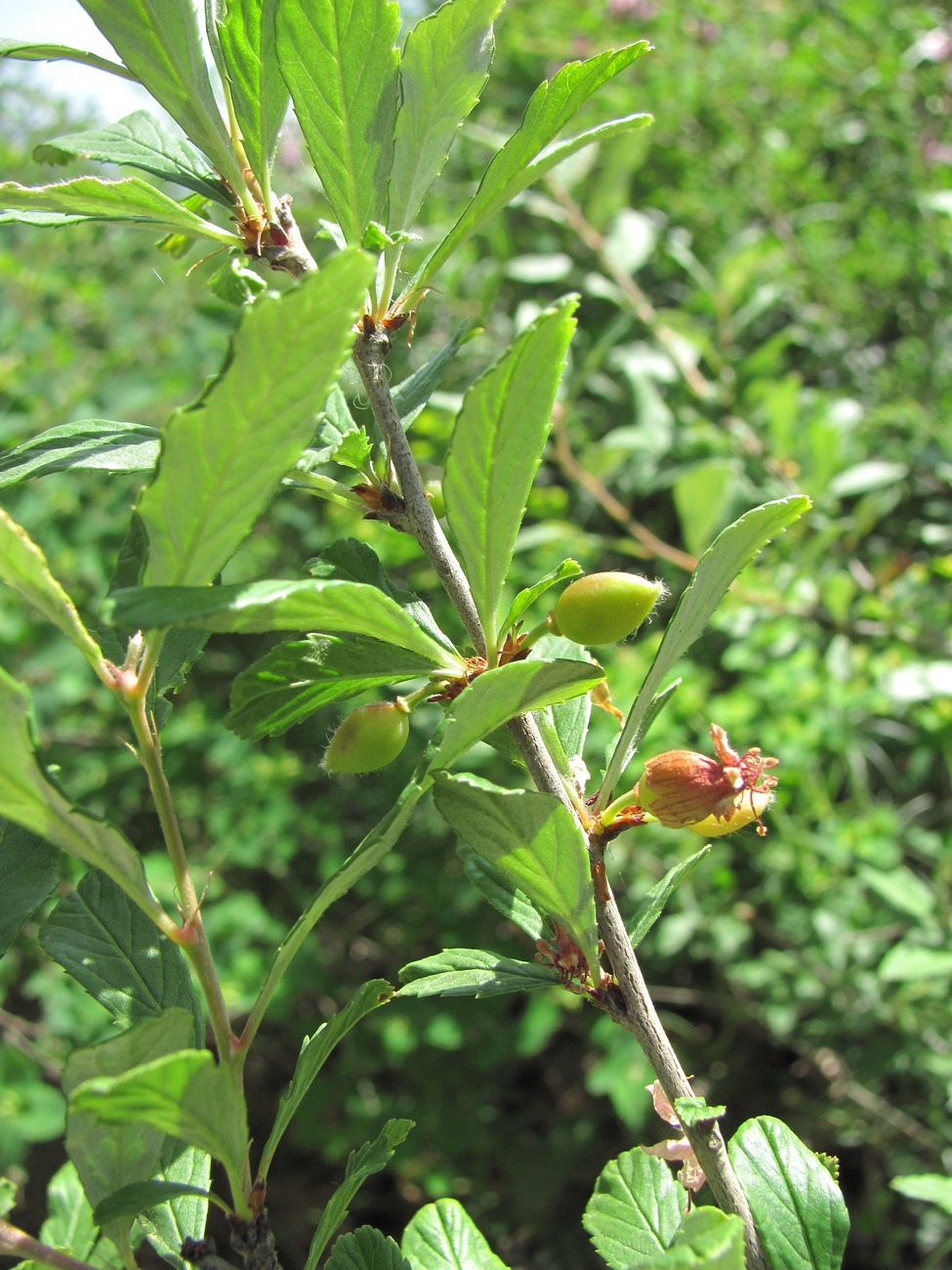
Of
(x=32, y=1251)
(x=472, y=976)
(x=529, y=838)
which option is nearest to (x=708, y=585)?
(x=529, y=838)

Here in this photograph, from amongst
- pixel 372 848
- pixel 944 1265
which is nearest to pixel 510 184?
pixel 372 848

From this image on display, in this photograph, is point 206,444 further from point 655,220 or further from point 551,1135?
point 655,220

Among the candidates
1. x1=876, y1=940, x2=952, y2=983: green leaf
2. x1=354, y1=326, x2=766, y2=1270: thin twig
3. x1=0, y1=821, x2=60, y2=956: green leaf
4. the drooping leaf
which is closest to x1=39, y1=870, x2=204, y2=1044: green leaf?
x1=0, y1=821, x2=60, y2=956: green leaf

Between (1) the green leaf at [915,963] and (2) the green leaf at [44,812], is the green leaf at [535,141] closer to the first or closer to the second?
(2) the green leaf at [44,812]

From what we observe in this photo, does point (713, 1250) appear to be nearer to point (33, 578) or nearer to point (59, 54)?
point (33, 578)

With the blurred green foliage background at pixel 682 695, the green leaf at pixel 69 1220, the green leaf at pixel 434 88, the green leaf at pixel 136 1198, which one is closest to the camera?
the green leaf at pixel 136 1198

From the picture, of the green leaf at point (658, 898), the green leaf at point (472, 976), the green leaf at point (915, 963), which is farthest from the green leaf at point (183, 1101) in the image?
the green leaf at point (915, 963)
